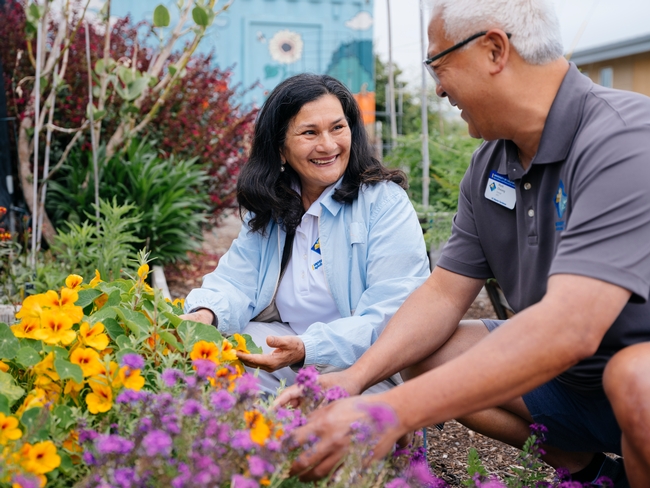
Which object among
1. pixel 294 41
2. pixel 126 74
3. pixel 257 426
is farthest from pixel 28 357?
pixel 294 41

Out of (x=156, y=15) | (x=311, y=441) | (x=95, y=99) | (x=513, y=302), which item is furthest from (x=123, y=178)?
(x=311, y=441)

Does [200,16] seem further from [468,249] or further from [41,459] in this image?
[41,459]

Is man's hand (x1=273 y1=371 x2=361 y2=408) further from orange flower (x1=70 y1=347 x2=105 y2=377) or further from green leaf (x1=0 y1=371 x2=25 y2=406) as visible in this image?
green leaf (x1=0 y1=371 x2=25 y2=406)

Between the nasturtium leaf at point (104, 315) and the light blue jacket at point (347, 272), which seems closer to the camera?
the nasturtium leaf at point (104, 315)

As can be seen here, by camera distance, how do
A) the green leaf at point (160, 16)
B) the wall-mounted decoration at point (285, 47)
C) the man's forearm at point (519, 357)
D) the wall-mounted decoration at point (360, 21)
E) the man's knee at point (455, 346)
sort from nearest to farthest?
1. the man's forearm at point (519, 357)
2. the man's knee at point (455, 346)
3. the green leaf at point (160, 16)
4. the wall-mounted decoration at point (285, 47)
5. the wall-mounted decoration at point (360, 21)

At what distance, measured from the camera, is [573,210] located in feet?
4.73

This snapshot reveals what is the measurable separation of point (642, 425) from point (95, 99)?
455 centimetres

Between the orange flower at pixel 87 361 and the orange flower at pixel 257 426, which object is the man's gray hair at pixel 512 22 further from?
the orange flower at pixel 87 361

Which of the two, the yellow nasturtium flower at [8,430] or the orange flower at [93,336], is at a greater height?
the orange flower at [93,336]

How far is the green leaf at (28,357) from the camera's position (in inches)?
59.9

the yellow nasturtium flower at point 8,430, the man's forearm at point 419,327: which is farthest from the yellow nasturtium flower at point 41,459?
the man's forearm at point 419,327

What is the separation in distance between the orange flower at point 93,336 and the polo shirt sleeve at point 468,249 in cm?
100

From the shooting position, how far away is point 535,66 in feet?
5.31

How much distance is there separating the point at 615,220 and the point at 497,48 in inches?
19.8
